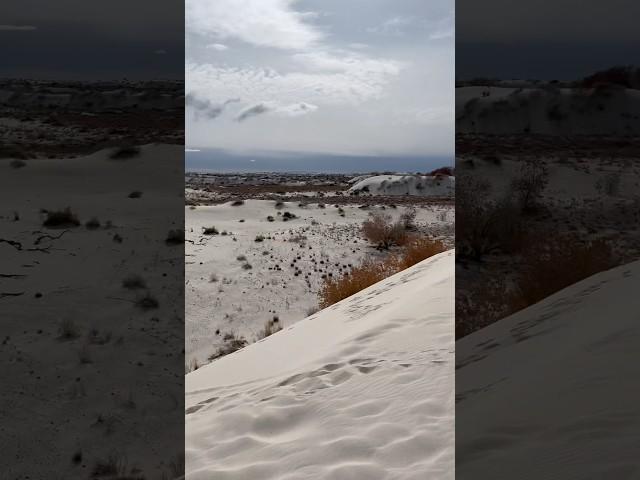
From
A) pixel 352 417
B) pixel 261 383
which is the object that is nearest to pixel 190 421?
pixel 261 383

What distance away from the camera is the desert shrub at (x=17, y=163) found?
104ft

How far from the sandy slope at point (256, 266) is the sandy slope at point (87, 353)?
1072mm

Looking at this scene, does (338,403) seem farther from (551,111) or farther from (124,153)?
(124,153)

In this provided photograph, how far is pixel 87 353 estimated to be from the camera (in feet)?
21.7

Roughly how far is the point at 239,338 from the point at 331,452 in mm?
5940

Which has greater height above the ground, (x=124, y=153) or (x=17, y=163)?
(x=124, y=153)

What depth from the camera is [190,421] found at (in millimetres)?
5094

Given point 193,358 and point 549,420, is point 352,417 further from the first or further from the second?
point 193,358

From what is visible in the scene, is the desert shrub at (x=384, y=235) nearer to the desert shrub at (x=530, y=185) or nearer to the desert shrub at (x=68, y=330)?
the desert shrub at (x=68, y=330)

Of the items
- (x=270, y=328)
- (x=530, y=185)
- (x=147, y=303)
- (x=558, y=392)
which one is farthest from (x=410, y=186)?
(x=558, y=392)

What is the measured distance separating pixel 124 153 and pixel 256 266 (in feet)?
76.6

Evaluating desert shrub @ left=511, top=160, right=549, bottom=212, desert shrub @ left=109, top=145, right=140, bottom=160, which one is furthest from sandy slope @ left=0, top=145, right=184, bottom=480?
desert shrub @ left=109, top=145, right=140, bottom=160

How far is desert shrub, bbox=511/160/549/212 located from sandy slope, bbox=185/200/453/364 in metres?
5.40

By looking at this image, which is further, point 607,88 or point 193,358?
point 193,358
